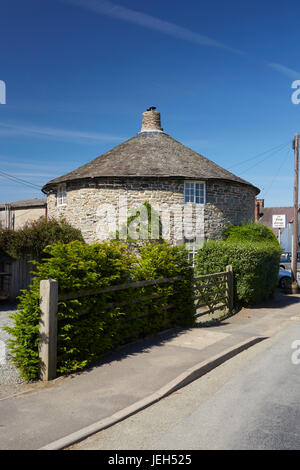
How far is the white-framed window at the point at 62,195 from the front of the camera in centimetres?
2108

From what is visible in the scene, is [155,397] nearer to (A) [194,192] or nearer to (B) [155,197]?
(B) [155,197]

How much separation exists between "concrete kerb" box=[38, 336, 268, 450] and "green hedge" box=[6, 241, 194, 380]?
1.46 meters

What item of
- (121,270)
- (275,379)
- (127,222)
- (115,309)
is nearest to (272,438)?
(275,379)

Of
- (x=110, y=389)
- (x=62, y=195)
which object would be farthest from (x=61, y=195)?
(x=110, y=389)

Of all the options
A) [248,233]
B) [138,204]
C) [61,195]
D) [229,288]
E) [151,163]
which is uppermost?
[151,163]

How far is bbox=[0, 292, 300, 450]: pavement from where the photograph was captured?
173 inches

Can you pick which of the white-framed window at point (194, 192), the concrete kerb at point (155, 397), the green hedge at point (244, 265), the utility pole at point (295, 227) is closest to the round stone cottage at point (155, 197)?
the white-framed window at point (194, 192)

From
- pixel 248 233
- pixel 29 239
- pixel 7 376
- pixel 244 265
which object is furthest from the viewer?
pixel 248 233

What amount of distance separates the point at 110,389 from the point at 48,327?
1.35 meters

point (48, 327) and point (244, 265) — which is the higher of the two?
point (244, 265)

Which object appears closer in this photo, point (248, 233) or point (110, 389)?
point (110, 389)

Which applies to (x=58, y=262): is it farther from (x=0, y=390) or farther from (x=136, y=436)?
(x=136, y=436)

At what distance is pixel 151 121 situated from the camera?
24719mm
